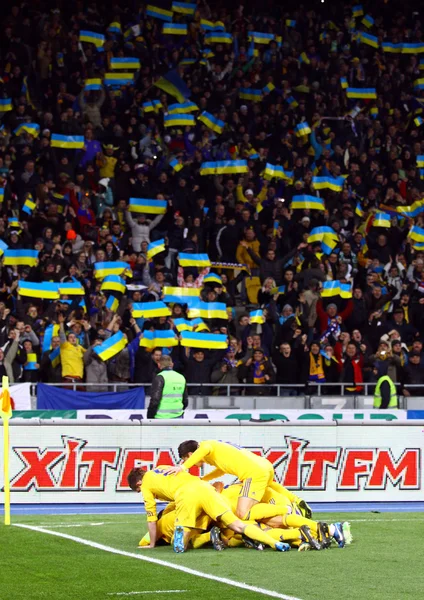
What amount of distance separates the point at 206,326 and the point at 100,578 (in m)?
12.8

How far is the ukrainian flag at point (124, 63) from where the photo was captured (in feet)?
92.6

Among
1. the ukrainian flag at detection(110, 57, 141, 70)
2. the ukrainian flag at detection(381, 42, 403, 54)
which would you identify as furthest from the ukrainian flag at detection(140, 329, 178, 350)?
the ukrainian flag at detection(381, 42, 403, 54)

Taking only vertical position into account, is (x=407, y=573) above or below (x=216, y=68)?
below

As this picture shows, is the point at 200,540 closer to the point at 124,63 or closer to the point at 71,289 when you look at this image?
the point at 71,289

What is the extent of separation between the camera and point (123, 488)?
53.8ft

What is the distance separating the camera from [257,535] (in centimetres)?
1150

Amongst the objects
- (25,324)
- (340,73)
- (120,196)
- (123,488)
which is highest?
(340,73)

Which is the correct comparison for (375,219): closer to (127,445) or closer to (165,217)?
(165,217)

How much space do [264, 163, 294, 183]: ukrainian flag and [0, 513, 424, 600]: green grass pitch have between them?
48.6ft

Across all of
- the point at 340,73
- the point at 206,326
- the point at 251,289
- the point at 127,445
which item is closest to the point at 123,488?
the point at 127,445

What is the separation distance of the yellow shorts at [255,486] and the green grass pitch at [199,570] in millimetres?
570

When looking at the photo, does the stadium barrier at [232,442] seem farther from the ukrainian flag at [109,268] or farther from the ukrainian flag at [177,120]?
the ukrainian flag at [177,120]

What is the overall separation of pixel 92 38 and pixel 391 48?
853cm

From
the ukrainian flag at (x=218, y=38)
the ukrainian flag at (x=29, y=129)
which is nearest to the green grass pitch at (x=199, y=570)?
the ukrainian flag at (x=29, y=129)
